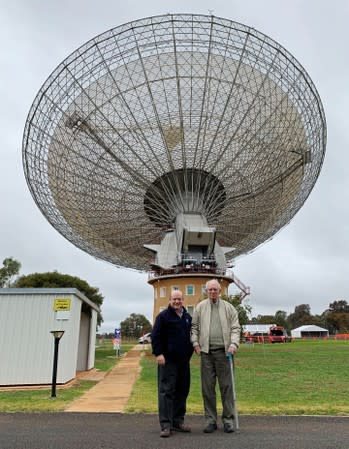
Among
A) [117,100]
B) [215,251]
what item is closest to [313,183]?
[215,251]

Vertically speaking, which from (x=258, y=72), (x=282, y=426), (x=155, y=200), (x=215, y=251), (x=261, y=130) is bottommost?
(x=282, y=426)

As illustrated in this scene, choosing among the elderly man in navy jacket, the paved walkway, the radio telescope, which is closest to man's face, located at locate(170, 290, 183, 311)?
the elderly man in navy jacket

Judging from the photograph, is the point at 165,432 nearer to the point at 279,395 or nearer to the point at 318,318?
the point at 279,395

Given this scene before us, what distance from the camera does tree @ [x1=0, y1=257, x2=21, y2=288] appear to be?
66125 mm

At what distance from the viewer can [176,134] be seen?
103 feet

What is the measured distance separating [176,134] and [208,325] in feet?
83.6

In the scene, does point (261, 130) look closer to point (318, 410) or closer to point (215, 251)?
point (215, 251)

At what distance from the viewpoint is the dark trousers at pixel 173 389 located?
22.5 feet

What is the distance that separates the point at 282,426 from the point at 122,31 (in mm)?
25332

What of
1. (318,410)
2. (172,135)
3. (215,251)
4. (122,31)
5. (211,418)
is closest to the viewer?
(211,418)

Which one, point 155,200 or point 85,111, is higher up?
point 85,111

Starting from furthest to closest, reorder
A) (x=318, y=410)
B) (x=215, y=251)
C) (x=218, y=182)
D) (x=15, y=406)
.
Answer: (x=215, y=251)
(x=218, y=182)
(x=15, y=406)
(x=318, y=410)

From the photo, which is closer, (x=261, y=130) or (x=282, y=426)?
(x=282, y=426)

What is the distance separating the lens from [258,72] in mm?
28688
